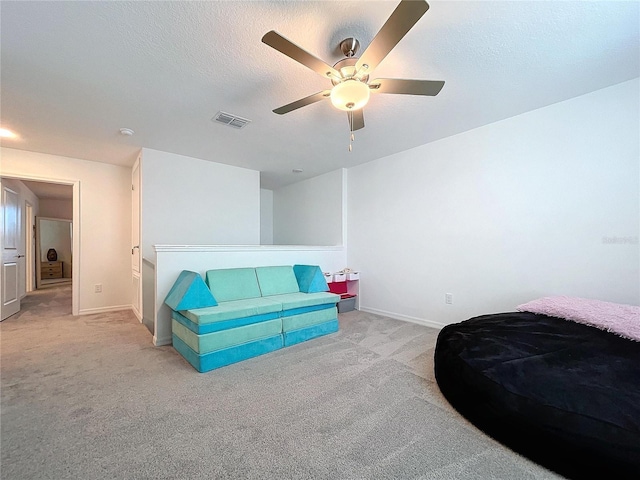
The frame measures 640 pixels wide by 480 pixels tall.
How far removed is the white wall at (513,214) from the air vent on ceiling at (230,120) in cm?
218

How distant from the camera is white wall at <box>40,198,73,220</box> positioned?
7406mm

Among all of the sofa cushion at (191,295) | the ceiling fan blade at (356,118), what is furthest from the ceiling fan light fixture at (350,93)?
the sofa cushion at (191,295)

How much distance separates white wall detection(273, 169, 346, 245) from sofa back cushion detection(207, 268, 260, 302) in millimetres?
2022

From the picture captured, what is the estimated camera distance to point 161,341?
9.32ft

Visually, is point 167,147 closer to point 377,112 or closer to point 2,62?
point 2,62

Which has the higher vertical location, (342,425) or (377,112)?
(377,112)

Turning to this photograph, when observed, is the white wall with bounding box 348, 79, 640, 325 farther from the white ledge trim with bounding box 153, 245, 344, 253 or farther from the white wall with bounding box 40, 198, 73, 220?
the white wall with bounding box 40, 198, 73, 220

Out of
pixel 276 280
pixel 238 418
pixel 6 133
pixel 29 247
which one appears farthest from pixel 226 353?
pixel 29 247

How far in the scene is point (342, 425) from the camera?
1539 millimetres

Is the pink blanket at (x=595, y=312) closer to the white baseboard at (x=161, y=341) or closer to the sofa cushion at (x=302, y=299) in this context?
the sofa cushion at (x=302, y=299)

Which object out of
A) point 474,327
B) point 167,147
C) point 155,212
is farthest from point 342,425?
point 167,147

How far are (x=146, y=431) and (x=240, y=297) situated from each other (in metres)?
1.54

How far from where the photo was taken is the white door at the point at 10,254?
12.2ft

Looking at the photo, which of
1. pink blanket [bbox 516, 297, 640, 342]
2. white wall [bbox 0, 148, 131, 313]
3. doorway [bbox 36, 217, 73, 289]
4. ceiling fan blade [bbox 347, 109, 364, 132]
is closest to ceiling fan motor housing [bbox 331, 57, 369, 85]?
ceiling fan blade [bbox 347, 109, 364, 132]
